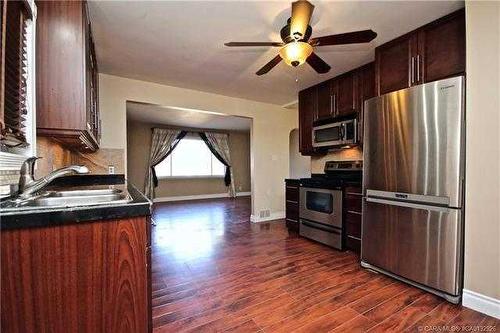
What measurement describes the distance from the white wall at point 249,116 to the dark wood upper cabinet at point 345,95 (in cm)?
155

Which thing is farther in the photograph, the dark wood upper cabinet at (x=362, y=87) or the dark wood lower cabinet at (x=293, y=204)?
the dark wood lower cabinet at (x=293, y=204)

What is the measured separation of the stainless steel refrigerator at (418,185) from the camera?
1.72 m

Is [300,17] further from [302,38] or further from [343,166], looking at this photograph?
[343,166]

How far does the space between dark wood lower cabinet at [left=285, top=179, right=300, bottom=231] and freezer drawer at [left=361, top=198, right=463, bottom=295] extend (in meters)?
1.30

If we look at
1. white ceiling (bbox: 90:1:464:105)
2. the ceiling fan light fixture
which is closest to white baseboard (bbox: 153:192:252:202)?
white ceiling (bbox: 90:1:464:105)

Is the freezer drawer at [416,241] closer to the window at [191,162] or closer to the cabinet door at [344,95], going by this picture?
the cabinet door at [344,95]

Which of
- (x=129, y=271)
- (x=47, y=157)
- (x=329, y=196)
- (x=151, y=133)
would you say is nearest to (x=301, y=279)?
(x=329, y=196)

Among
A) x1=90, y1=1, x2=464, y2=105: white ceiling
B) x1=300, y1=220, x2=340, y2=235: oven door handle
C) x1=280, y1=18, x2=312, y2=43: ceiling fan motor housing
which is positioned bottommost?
x1=300, y1=220, x2=340, y2=235: oven door handle

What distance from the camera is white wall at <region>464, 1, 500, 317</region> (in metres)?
1.56

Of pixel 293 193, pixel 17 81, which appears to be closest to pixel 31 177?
pixel 17 81

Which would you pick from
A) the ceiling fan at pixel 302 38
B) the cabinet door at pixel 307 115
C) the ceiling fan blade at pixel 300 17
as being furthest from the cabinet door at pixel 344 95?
the ceiling fan blade at pixel 300 17

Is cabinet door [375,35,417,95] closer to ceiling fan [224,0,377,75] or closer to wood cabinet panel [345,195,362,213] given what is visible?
ceiling fan [224,0,377,75]

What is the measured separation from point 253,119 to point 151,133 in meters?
3.63

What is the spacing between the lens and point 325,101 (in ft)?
11.3
